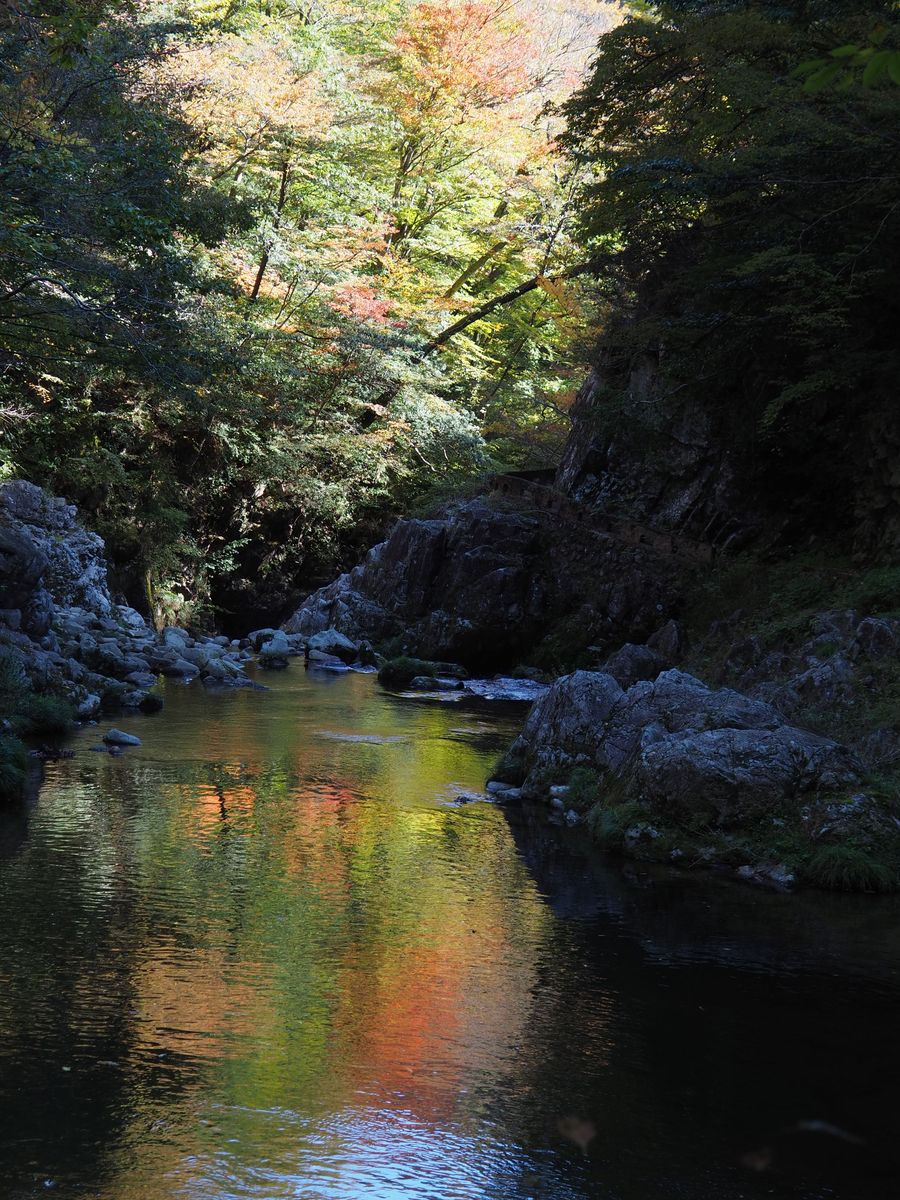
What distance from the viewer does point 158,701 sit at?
14.0 m

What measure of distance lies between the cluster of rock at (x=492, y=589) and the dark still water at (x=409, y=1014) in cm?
901

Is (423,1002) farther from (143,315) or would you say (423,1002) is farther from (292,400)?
(292,400)

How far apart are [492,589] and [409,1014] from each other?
14194mm

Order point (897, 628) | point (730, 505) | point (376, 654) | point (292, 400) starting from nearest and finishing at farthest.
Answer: point (897, 628)
point (730, 505)
point (376, 654)
point (292, 400)

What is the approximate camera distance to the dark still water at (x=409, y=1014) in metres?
4.30

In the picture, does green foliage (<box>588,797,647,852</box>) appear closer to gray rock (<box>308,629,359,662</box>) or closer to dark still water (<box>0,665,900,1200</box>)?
dark still water (<box>0,665,900,1200</box>)

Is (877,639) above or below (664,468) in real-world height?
below

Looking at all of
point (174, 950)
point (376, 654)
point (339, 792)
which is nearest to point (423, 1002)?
point (174, 950)

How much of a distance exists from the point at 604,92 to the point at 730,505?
6.67 meters

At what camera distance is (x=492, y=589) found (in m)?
19.7

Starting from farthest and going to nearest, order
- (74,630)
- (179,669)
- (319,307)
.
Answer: (319,307) < (179,669) < (74,630)

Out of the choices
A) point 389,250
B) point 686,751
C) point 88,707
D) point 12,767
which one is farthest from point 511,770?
point 389,250

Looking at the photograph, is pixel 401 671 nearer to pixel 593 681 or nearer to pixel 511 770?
pixel 511 770

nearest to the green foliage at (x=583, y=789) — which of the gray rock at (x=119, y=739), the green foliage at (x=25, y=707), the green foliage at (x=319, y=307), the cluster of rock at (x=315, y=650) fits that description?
the gray rock at (x=119, y=739)
